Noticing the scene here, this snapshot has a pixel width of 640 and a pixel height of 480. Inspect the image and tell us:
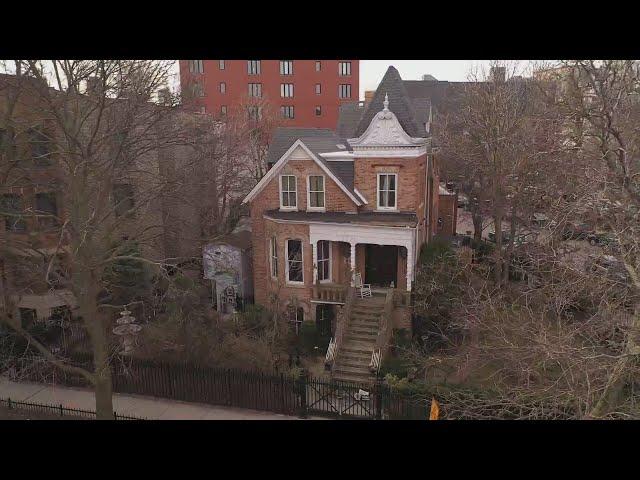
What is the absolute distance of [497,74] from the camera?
23328mm

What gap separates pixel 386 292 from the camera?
66.2 ft

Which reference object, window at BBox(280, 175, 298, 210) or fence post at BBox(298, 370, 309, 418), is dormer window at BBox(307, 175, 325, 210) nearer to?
window at BBox(280, 175, 298, 210)

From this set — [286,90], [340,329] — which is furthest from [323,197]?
[286,90]

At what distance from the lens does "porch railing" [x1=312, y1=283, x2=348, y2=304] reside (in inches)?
798

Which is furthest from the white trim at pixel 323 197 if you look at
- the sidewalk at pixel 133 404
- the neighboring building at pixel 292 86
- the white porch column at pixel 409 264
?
the neighboring building at pixel 292 86

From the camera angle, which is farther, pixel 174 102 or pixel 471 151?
pixel 471 151

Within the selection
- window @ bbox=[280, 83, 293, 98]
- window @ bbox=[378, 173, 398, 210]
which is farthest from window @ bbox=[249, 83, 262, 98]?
window @ bbox=[378, 173, 398, 210]

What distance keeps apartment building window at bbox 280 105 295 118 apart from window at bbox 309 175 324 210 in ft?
139

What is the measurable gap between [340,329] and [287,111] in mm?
47837

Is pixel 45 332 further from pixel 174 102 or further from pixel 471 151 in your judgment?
pixel 471 151

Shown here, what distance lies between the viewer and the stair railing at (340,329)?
17422mm

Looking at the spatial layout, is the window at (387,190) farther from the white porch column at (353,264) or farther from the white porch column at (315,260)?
the white porch column at (315,260)

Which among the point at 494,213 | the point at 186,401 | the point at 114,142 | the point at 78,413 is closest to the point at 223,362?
the point at 186,401

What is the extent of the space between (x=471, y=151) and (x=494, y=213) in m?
4.14
